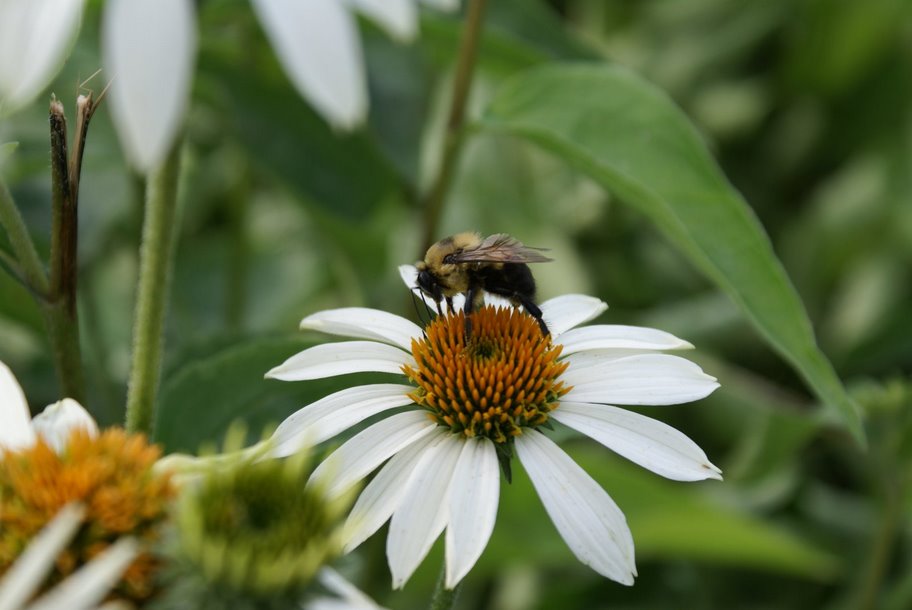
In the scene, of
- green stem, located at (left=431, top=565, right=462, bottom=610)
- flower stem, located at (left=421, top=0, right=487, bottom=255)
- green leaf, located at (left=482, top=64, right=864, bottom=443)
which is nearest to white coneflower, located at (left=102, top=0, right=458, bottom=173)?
green stem, located at (left=431, top=565, right=462, bottom=610)

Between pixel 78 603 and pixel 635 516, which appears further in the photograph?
pixel 635 516

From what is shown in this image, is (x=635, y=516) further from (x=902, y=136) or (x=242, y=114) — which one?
(x=902, y=136)

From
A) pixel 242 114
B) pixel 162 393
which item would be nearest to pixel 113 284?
pixel 242 114

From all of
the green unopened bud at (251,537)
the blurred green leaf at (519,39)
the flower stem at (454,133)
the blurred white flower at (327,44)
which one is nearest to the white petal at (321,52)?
the blurred white flower at (327,44)

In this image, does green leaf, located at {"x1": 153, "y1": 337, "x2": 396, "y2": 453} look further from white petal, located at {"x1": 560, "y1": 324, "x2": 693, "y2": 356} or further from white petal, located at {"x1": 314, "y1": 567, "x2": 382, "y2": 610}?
white petal, located at {"x1": 314, "y1": 567, "x2": 382, "y2": 610}

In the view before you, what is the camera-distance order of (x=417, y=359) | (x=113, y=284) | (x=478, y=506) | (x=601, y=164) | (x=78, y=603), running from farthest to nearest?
(x=113, y=284) < (x=601, y=164) < (x=417, y=359) < (x=478, y=506) < (x=78, y=603)
